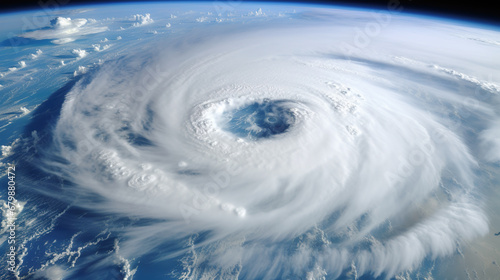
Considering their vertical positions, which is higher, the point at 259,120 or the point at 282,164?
the point at 259,120

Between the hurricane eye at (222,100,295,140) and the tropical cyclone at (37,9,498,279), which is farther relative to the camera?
the hurricane eye at (222,100,295,140)

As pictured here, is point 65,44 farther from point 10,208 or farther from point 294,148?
point 294,148

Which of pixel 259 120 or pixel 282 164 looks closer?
pixel 282 164

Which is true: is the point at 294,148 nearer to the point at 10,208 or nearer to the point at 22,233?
the point at 22,233

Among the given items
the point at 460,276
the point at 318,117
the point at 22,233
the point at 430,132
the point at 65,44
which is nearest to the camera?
the point at 460,276

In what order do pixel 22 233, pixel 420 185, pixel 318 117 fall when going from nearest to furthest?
pixel 22 233, pixel 420 185, pixel 318 117

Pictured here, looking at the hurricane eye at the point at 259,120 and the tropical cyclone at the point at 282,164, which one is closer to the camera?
the tropical cyclone at the point at 282,164

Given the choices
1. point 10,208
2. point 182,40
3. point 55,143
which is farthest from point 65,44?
point 10,208

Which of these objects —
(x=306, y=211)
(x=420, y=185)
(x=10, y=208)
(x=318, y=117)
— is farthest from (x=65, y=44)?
(x=420, y=185)

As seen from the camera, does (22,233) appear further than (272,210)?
No

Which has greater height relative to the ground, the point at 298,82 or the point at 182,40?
the point at 182,40

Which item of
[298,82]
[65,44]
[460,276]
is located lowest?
[460,276]
